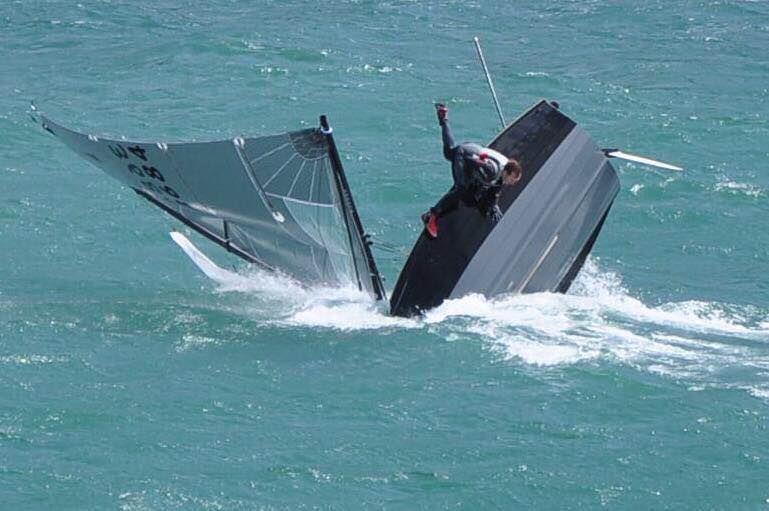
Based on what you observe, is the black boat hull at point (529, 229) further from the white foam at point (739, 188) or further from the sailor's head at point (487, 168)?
the white foam at point (739, 188)

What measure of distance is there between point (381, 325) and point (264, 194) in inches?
70.1

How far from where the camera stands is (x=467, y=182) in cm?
1446

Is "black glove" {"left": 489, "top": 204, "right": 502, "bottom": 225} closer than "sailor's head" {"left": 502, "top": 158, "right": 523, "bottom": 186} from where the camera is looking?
No

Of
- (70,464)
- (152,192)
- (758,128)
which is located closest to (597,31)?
(758,128)

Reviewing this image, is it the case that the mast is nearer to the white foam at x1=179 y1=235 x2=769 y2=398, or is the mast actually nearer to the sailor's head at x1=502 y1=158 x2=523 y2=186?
the white foam at x1=179 y1=235 x2=769 y2=398

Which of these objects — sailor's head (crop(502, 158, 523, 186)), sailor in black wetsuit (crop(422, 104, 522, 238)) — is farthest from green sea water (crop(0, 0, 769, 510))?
sailor's head (crop(502, 158, 523, 186))

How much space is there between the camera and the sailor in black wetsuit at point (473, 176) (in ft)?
47.0

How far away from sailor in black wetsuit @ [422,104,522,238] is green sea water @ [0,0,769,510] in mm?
1083

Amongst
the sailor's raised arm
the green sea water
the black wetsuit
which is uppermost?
the sailor's raised arm

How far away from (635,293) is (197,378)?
592cm

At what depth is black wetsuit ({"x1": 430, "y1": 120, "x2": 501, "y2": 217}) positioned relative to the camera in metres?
14.3

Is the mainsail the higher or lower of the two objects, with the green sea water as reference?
higher

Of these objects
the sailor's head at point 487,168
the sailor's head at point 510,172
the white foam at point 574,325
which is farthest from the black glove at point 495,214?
the white foam at point 574,325

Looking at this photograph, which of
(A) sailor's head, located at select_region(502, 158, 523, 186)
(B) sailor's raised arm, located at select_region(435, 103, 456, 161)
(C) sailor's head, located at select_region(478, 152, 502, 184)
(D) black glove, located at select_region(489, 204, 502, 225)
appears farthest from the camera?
(D) black glove, located at select_region(489, 204, 502, 225)
